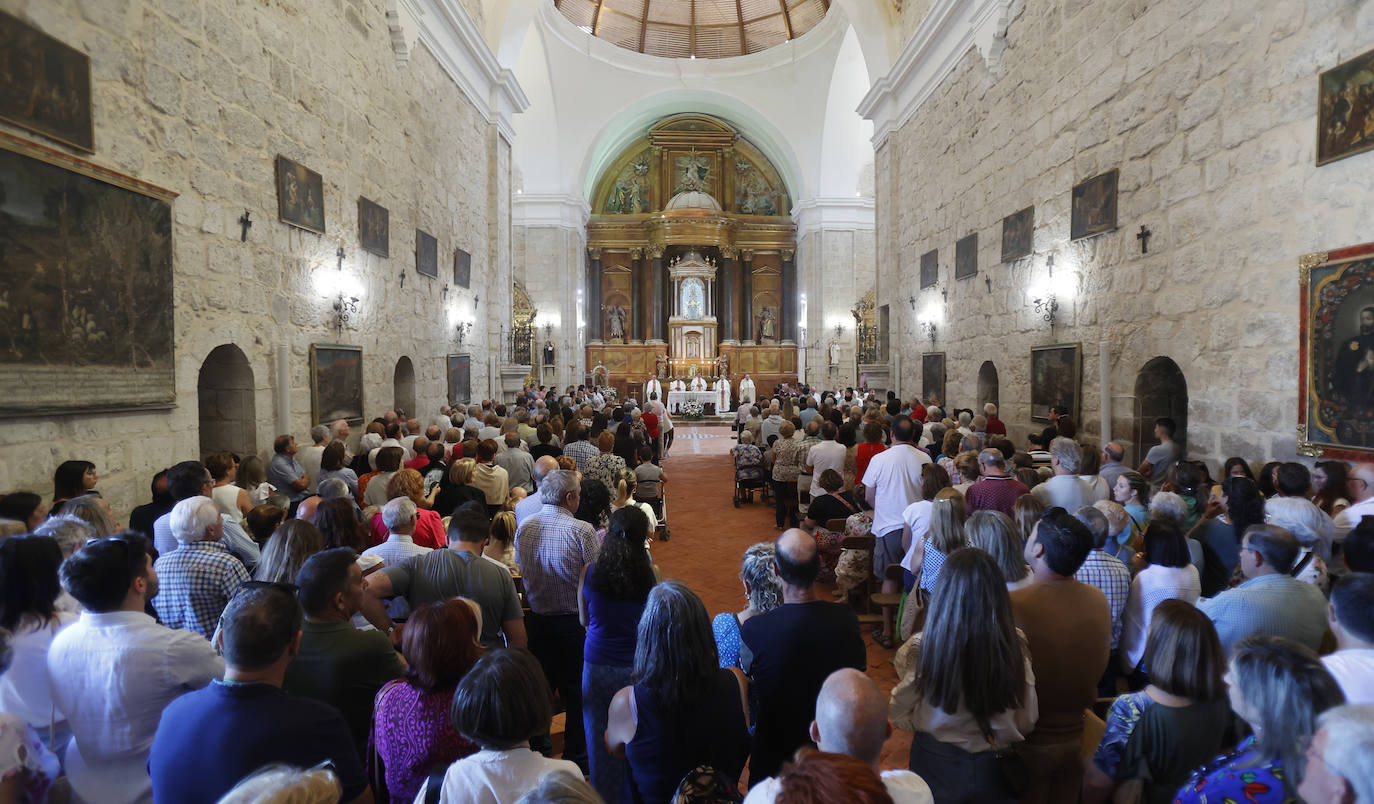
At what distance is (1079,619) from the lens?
2.54 m

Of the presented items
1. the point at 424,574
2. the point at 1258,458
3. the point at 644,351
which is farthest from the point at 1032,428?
the point at 644,351

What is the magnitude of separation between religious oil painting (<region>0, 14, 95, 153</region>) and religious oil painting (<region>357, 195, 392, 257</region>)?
4.04 meters

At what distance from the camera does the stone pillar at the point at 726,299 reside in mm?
27891

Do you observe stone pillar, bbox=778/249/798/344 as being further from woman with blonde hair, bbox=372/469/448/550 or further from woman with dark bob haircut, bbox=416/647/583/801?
woman with dark bob haircut, bbox=416/647/583/801

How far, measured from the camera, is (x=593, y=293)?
91.1ft

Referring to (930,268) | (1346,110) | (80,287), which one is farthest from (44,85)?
(930,268)

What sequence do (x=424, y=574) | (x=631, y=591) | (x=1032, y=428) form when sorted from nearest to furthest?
1. (x=631, y=591)
2. (x=424, y=574)
3. (x=1032, y=428)

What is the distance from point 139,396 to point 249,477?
1354mm

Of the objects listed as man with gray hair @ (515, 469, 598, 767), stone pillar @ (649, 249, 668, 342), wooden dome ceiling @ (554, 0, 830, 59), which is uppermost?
wooden dome ceiling @ (554, 0, 830, 59)

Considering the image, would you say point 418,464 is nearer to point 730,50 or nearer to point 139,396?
point 139,396

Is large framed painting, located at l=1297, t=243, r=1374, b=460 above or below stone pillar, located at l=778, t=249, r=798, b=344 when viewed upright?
below

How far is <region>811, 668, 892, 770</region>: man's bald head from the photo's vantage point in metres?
1.65

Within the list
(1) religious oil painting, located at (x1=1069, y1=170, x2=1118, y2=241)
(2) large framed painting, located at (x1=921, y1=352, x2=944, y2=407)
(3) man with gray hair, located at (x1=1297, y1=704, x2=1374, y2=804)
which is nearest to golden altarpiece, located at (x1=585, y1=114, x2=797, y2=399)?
(2) large framed painting, located at (x1=921, y1=352, x2=944, y2=407)

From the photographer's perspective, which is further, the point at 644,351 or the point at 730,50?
the point at 644,351
